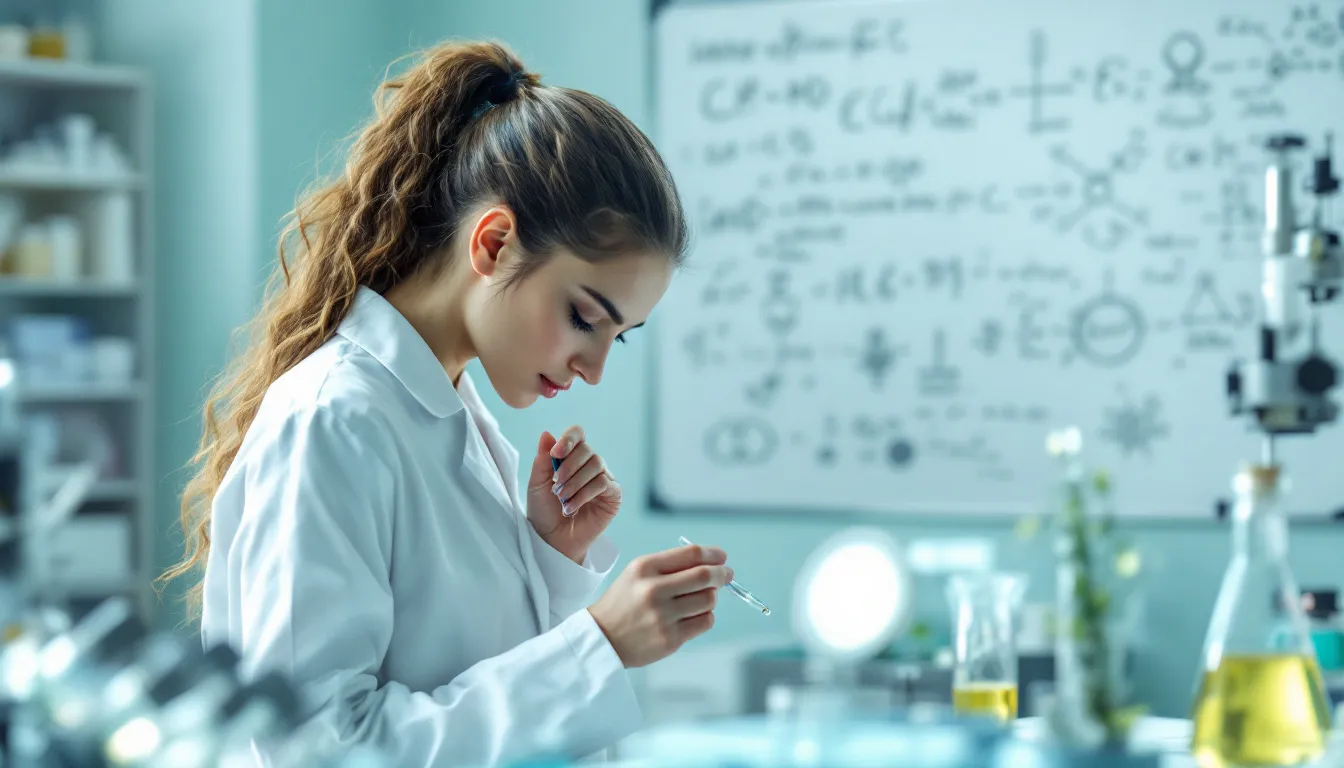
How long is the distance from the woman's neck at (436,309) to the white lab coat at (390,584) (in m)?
0.07

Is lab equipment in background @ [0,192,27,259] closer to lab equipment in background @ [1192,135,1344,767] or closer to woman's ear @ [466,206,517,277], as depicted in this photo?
woman's ear @ [466,206,517,277]

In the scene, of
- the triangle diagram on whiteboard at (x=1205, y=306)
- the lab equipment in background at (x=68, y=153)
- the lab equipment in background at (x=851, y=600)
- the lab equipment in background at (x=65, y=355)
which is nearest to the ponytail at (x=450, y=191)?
the lab equipment in background at (x=851, y=600)

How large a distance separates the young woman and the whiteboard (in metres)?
1.92

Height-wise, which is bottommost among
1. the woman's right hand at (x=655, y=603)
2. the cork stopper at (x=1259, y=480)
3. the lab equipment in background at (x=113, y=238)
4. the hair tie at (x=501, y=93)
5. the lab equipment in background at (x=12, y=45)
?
the woman's right hand at (x=655, y=603)

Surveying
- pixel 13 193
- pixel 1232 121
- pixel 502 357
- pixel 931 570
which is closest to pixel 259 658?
pixel 502 357

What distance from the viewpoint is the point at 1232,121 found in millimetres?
3201

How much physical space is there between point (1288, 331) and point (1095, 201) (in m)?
2.14

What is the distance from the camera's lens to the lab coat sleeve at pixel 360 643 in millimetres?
1145

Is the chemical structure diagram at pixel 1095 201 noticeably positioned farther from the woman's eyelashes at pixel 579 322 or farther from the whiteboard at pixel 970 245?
the woman's eyelashes at pixel 579 322

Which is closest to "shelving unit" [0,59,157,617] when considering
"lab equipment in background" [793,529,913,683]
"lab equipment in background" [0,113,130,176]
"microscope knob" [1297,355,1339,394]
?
"lab equipment in background" [0,113,130,176]

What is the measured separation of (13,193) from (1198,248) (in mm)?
3043

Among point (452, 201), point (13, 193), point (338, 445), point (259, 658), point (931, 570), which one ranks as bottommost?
point (931, 570)

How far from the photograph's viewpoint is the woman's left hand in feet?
5.16

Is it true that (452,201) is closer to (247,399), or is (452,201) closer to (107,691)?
(247,399)
